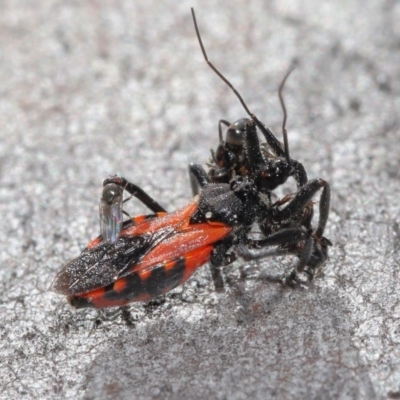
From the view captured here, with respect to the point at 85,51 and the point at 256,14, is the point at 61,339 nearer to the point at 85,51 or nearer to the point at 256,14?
the point at 85,51

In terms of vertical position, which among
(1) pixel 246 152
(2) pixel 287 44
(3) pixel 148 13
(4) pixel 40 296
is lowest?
(4) pixel 40 296

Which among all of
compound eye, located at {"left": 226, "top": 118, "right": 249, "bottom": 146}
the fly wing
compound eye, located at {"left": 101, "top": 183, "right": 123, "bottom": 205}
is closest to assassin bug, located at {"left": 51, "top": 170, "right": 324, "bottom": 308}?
the fly wing

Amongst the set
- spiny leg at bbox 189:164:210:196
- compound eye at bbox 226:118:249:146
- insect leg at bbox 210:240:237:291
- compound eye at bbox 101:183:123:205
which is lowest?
insect leg at bbox 210:240:237:291

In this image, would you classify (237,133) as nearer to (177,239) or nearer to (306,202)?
(306,202)

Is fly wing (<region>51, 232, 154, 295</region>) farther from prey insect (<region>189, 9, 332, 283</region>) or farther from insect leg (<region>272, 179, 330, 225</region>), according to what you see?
insect leg (<region>272, 179, 330, 225</region>)

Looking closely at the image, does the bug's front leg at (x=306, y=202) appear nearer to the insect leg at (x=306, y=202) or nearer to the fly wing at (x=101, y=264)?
→ the insect leg at (x=306, y=202)

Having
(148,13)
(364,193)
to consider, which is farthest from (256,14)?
(364,193)
